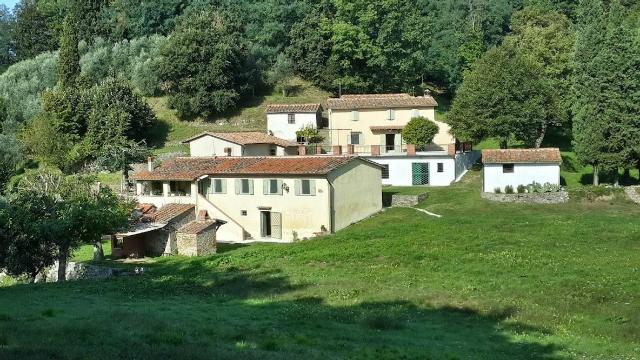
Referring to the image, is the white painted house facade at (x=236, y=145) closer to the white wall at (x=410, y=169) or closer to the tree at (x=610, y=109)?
the white wall at (x=410, y=169)

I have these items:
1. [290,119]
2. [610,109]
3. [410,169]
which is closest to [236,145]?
[290,119]

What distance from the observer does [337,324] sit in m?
24.1

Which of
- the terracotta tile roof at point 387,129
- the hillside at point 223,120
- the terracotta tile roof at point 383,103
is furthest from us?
the hillside at point 223,120

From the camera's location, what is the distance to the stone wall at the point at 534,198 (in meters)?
53.1

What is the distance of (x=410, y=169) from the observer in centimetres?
6322

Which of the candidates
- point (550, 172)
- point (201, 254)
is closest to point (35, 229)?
point (201, 254)

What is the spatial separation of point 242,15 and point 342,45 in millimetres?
20252

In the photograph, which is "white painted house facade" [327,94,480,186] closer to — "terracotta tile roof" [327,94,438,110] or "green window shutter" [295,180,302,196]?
"terracotta tile roof" [327,94,438,110]

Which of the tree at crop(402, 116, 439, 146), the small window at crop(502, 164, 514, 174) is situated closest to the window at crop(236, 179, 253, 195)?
the small window at crop(502, 164, 514, 174)

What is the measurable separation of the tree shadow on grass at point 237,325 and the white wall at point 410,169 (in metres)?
31.0

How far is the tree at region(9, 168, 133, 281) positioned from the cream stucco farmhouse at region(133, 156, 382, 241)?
35.3 feet

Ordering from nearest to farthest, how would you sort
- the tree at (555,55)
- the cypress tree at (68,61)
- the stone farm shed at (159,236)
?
the stone farm shed at (159,236) < the tree at (555,55) < the cypress tree at (68,61)

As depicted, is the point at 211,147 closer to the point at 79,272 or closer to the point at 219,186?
the point at 219,186

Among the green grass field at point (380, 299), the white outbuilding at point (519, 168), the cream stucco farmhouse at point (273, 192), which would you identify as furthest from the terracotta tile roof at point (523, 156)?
the cream stucco farmhouse at point (273, 192)
